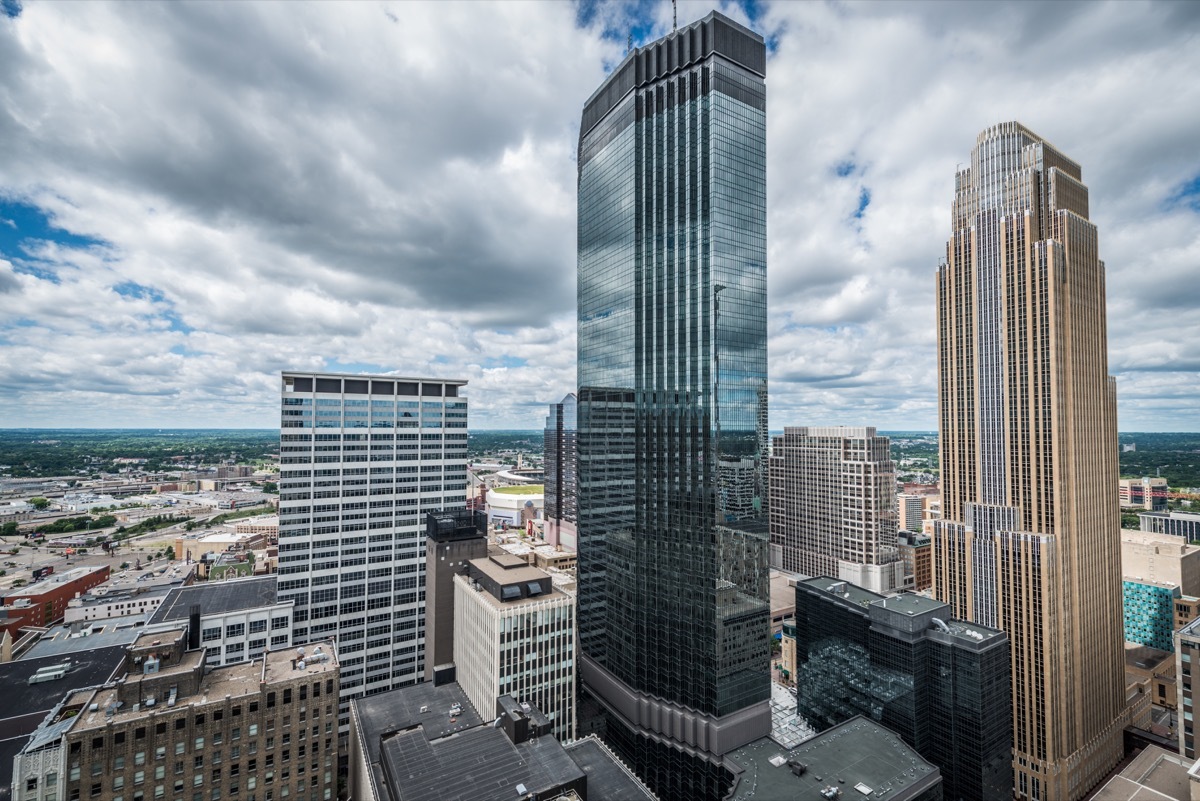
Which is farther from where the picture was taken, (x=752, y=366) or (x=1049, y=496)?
(x=1049, y=496)

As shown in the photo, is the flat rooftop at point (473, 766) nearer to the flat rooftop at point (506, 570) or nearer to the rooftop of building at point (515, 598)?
the rooftop of building at point (515, 598)

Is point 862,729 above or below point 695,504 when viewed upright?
below

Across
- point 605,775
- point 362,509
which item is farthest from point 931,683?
point 362,509

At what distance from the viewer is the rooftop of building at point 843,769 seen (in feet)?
250

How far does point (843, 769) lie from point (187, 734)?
9673 centimetres

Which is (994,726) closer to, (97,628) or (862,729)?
(862,729)

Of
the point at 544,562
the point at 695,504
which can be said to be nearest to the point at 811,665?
the point at 695,504

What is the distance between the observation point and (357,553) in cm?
13888

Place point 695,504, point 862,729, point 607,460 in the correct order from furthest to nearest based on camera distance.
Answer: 1. point 607,460
2. point 695,504
3. point 862,729

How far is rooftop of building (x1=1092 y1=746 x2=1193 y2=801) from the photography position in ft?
218

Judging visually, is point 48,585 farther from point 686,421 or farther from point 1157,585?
point 1157,585

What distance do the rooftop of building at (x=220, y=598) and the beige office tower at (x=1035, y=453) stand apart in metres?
187

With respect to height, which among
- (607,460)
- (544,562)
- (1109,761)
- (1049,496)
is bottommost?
(1109,761)

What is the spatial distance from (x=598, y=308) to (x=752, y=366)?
49434mm
